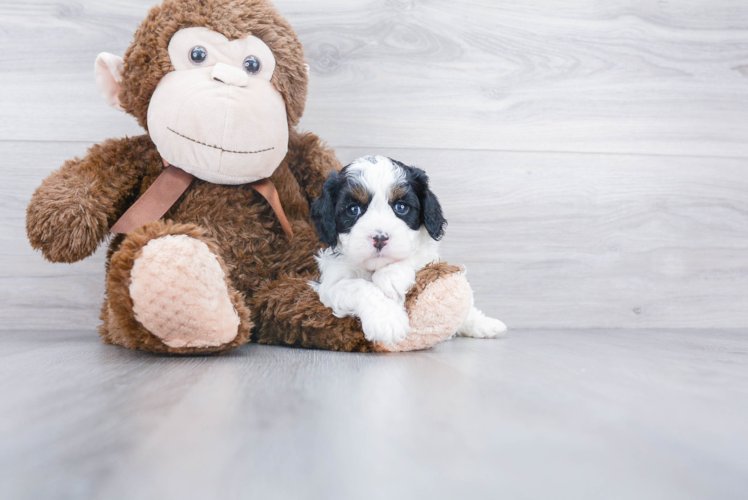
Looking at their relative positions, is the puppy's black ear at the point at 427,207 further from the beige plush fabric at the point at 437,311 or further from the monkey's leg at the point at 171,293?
the monkey's leg at the point at 171,293

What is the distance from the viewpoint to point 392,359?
85cm

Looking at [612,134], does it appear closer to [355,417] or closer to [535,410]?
[535,410]


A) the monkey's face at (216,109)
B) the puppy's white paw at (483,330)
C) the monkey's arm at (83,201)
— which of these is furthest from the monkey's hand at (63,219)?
the puppy's white paw at (483,330)

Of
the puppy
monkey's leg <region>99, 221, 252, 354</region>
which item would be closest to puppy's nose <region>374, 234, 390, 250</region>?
the puppy

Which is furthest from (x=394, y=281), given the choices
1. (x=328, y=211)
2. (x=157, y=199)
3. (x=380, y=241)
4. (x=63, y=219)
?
(x=63, y=219)

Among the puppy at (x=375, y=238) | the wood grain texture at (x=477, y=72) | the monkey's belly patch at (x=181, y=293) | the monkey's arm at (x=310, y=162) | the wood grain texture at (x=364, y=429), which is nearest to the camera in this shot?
the wood grain texture at (x=364, y=429)

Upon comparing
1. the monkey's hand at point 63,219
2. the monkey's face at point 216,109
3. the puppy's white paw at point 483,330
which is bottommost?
the puppy's white paw at point 483,330

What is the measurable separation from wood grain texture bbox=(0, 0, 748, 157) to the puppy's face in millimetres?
425

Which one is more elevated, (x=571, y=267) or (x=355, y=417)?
(x=355, y=417)

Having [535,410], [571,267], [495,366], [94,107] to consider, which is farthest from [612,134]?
[94,107]

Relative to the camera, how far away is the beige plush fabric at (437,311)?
886 mm

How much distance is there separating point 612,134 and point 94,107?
1375 millimetres

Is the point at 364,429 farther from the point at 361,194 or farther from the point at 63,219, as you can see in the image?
the point at 63,219

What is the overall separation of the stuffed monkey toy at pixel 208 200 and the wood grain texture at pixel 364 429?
0.09 meters
